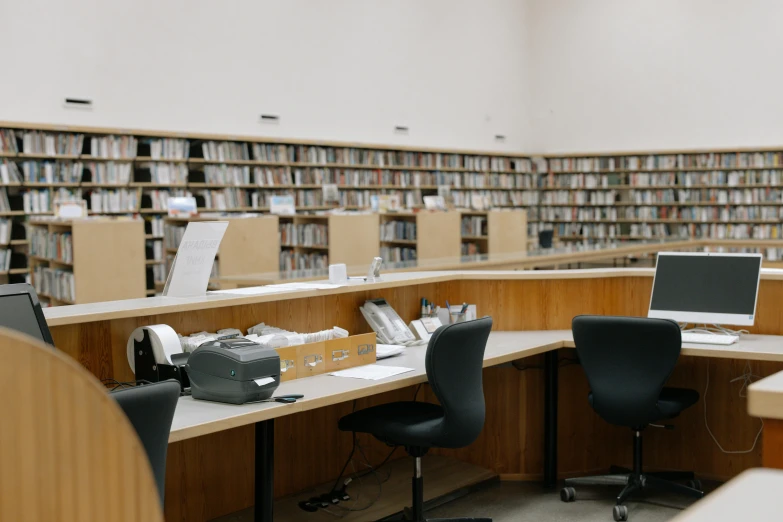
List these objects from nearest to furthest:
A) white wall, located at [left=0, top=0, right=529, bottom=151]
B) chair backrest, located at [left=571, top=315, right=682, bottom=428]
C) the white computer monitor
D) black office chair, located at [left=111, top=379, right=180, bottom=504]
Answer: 1. black office chair, located at [left=111, top=379, right=180, bottom=504]
2. chair backrest, located at [left=571, top=315, right=682, bottom=428]
3. the white computer monitor
4. white wall, located at [left=0, top=0, right=529, bottom=151]

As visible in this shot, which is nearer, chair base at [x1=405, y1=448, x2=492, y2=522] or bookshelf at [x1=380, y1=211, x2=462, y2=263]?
chair base at [x1=405, y1=448, x2=492, y2=522]

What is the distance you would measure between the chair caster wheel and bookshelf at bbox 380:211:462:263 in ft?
18.2

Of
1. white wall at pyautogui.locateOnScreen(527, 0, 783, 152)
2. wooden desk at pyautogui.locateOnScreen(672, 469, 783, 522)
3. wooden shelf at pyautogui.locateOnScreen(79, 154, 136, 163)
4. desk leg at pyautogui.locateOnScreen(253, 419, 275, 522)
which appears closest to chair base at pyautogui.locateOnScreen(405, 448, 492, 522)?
desk leg at pyautogui.locateOnScreen(253, 419, 275, 522)

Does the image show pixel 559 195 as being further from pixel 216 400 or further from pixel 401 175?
pixel 216 400

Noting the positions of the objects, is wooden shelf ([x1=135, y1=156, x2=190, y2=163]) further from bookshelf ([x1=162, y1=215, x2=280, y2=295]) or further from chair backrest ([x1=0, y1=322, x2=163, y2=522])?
chair backrest ([x1=0, y1=322, x2=163, y2=522])

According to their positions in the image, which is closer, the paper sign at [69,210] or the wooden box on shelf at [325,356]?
the wooden box on shelf at [325,356]

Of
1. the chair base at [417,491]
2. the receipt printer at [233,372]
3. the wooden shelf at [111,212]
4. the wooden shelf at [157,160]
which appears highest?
the wooden shelf at [157,160]

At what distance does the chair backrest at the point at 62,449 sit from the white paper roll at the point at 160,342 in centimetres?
213

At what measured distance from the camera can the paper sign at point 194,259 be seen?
3.45 metres

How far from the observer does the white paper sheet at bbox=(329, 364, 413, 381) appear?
11.3ft

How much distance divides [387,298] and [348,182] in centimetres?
753

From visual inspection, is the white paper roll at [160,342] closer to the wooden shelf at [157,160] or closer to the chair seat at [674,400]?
the chair seat at [674,400]

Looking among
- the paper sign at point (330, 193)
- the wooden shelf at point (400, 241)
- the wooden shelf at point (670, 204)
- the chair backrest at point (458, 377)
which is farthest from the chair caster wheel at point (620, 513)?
the wooden shelf at point (670, 204)

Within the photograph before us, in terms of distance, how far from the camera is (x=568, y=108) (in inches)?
607
